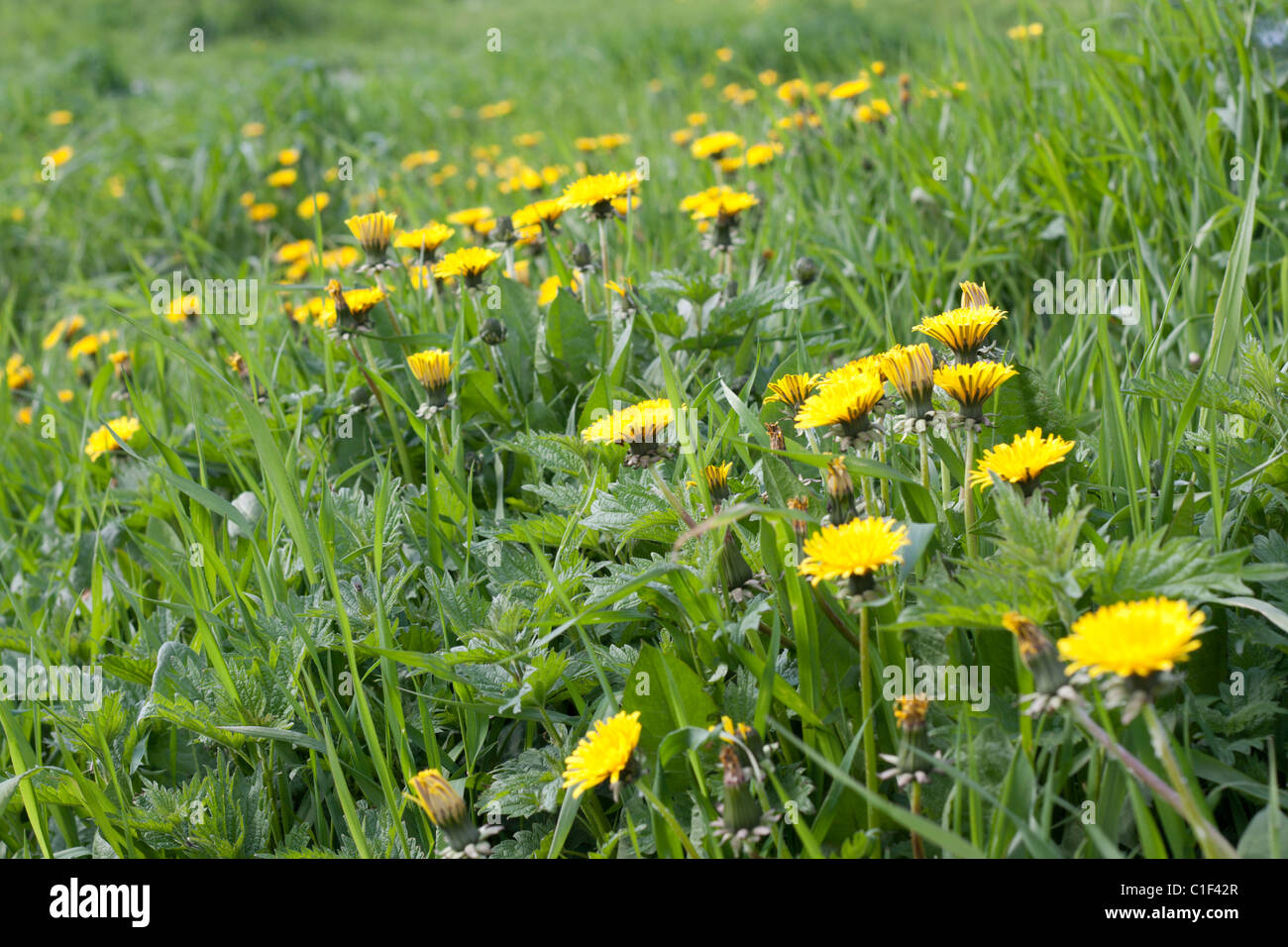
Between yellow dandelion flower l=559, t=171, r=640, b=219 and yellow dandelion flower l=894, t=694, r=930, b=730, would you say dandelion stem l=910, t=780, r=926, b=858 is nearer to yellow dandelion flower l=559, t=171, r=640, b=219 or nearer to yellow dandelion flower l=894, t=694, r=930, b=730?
yellow dandelion flower l=894, t=694, r=930, b=730

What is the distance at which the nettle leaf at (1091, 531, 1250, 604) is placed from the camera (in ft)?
3.29

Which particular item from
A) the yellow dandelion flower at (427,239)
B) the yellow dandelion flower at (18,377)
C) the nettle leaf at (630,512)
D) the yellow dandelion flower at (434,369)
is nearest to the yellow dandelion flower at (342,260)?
the yellow dandelion flower at (427,239)

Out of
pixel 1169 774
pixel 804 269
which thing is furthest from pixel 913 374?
pixel 804 269

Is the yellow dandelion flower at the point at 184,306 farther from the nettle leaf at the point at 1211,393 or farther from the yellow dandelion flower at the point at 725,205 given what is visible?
the nettle leaf at the point at 1211,393

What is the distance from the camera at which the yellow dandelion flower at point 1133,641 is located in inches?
32.9

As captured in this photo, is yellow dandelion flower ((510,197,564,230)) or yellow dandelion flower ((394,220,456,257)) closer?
yellow dandelion flower ((394,220,456,257))

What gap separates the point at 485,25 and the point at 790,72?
707 cm

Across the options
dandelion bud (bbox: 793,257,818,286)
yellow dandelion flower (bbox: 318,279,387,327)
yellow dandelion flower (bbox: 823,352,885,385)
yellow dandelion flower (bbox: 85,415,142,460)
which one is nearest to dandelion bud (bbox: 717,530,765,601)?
yellow dandelion flower (bbox: 823,352,885,385)

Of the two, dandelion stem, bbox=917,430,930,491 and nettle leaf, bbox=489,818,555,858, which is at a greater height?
dandelion stem, bbox=917,430,930,491

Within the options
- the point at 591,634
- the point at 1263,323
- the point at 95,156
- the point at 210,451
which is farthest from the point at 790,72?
the point at 591,634

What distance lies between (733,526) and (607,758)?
1.19ft

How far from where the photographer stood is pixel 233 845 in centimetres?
133

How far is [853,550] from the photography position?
1051 millimetres
